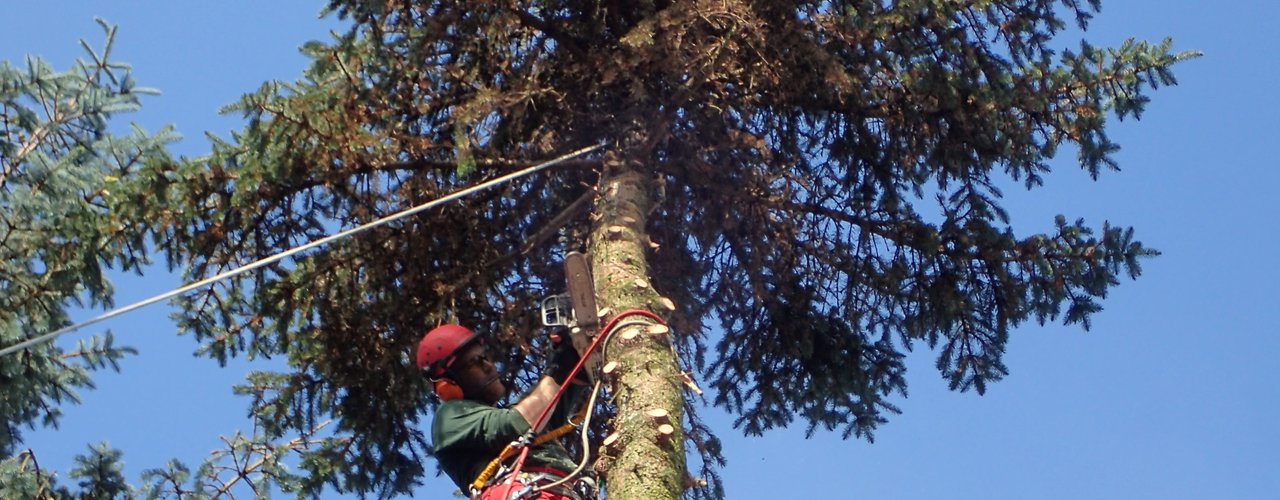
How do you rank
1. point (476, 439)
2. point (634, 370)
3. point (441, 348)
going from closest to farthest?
point (634, 370)
point (476, 439)
point (441, 348)

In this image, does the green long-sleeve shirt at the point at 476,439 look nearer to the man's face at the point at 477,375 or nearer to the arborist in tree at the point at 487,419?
the arborist in tree at the point at 487,419

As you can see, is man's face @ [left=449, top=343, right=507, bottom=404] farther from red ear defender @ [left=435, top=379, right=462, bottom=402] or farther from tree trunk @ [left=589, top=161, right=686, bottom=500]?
tree trunk @ [left=589, top=161, right=686, bottom=500]

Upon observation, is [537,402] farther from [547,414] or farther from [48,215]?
[48,215]

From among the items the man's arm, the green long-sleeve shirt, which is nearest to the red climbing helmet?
the green long-sleeve shirt

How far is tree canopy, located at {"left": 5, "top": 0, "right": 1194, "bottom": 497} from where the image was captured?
8117mm

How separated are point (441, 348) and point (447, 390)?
20cm

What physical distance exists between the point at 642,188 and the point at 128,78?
4.33 m

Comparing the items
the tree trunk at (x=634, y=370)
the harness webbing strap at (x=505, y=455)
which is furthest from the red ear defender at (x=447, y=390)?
the tree trunk at (x=634, y=370)

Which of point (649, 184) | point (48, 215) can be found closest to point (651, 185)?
point (649, 184)

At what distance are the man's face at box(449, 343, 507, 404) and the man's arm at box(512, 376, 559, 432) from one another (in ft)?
1.45

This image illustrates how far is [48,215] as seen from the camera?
10430 mm

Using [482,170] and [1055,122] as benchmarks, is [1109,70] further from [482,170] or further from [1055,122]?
[482,170]

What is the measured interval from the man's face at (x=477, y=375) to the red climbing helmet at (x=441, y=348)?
0.14ft

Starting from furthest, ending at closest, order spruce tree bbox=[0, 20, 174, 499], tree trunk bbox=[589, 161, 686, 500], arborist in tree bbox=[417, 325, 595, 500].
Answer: spruce tree bbox=[0, 20, 174, 499], arborist in tree bbox=[417, 325, 595, 500], tree trunk bbox=[589, 161, 686, 500]
